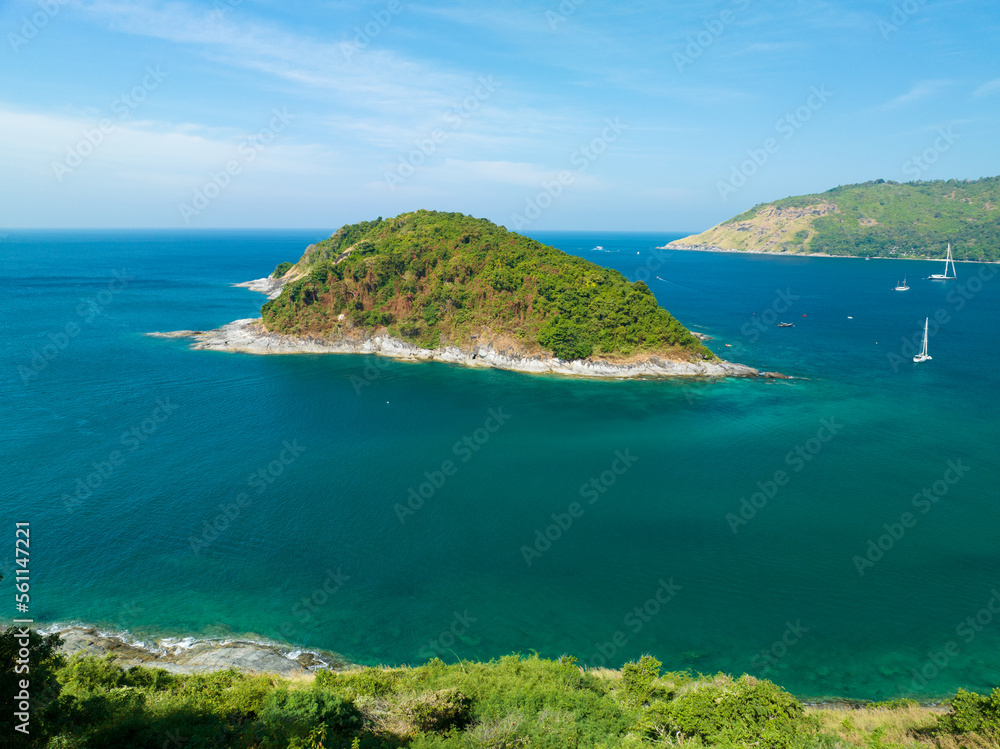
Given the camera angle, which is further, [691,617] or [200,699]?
[691,617]

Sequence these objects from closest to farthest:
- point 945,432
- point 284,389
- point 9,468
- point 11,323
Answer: point 9,468
point 945,432
point 284,389
point 11,323

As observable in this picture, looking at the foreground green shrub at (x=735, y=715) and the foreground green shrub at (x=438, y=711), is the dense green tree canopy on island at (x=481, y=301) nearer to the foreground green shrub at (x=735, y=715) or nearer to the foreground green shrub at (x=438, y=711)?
the foreground green shrub at (x=735, y=715)

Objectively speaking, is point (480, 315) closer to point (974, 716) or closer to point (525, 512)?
point (525, 512)

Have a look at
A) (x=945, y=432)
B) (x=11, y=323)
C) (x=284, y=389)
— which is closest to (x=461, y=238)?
(x=284, y=389)

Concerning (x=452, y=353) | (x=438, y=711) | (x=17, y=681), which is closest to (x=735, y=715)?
(x=438, y=711)

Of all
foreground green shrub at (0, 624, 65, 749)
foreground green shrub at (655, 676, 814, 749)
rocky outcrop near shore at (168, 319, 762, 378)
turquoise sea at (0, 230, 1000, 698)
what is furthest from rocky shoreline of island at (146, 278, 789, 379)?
foreground green shrub at (0, 624, 65, 749)

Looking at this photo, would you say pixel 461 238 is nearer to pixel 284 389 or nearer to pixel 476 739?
pixel 284 389

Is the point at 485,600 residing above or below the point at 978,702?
below

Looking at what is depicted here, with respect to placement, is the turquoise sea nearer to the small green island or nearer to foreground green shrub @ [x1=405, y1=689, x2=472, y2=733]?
the small green island
